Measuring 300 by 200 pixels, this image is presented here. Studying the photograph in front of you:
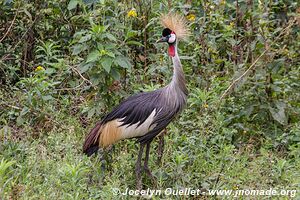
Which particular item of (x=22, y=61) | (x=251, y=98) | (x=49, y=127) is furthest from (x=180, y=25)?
(x=22, y=61)

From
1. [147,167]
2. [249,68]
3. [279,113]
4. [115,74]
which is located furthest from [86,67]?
[279,113]

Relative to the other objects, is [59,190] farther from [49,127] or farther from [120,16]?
[120,16]

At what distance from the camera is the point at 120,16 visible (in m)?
7.44

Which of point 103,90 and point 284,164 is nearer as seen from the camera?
point 284,164

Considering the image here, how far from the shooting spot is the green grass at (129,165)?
561 cm

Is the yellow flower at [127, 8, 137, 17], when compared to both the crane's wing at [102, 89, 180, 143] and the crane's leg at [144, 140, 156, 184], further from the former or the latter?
the crane's leg at [144, 140, 156, 184]

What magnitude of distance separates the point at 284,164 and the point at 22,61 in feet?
11.1

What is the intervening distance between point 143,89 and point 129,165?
892mm

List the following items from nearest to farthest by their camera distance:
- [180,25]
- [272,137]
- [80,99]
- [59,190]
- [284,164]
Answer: [59,190] < [284,164] < [180,25] < [272,137] < [80,99]

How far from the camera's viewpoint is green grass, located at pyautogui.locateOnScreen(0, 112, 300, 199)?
5.61 metres

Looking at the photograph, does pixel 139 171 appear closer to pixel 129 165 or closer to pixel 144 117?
pixel 129 165

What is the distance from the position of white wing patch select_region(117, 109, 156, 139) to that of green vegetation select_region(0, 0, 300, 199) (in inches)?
14.0

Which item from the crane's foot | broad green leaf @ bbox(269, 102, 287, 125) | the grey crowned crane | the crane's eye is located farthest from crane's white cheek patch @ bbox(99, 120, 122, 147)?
broad green leaf @ bbox(269, 102, 287, 125)

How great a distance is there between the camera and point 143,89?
271 inches
